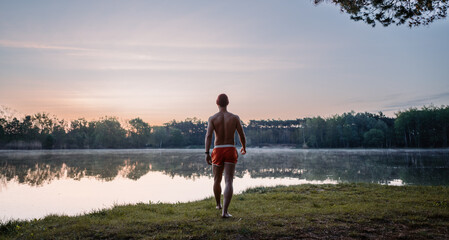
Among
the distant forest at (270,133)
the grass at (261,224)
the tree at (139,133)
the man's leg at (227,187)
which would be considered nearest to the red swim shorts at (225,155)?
the man's leg at (227,187)

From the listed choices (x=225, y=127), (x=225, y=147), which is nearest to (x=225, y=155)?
(x=225, y=147)

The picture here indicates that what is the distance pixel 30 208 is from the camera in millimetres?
10969

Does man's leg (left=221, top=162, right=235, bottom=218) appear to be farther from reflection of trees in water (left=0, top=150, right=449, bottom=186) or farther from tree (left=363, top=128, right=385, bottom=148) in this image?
tree (left=363, top=128, right=385, bottom=148)

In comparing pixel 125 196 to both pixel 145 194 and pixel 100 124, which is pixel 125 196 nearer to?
pixel 145 194

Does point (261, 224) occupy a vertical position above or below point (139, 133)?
below

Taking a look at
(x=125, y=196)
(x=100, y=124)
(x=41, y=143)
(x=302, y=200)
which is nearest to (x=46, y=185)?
(x=125, y=196)

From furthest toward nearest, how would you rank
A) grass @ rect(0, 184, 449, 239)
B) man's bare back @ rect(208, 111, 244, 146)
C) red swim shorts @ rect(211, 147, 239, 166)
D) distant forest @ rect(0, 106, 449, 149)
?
distant forest @ rect(0, 106, 449, 149), man's bare back @ rect(208, 111, 244, 146), red swim shorts @ rect(211, 147, 239, 166), grass @ rect(0, 184, 449, 239)

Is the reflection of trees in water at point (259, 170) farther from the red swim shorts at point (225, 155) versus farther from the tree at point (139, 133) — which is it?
the tree at point (139, 133)

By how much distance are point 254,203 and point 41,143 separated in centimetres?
10399

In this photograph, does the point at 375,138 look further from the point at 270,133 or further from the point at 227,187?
the point at 227,187

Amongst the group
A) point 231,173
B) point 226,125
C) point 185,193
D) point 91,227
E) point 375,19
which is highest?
point 375,19

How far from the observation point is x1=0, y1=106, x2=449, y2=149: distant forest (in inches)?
3342

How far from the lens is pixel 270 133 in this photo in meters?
124

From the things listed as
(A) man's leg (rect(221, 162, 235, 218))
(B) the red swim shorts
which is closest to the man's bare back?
(B) the red swim shorts
